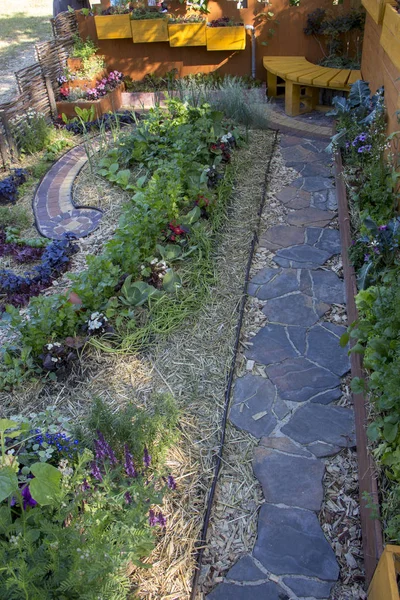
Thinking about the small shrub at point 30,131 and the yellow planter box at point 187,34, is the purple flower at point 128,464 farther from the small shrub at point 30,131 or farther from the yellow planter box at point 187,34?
the yellow planter box at point 187,34

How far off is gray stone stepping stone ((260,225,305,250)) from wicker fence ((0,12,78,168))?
11.5ft

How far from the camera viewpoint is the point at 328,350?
3.59 metres

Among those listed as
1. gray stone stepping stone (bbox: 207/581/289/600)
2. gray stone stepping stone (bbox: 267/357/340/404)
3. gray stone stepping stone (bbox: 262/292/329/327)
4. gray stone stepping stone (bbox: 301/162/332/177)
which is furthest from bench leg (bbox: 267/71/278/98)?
gray stone stepping stone (bbox: 207/581/289/600)

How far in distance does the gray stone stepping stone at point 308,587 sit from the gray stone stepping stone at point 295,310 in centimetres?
188

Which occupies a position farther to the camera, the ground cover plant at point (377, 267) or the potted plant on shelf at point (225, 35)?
the potted plant on shelf at point (225, 35)

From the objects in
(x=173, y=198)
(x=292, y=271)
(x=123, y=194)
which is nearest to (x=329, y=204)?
(x=292, y=271)

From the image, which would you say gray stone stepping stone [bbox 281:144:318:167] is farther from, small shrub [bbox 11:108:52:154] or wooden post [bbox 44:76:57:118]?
wooden post [bbox 44:76:57:118]

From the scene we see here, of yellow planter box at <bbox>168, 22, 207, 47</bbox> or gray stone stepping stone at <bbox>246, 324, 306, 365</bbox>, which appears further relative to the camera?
yellow planter box at <bbox>168, 22, 207, 47</bbox>

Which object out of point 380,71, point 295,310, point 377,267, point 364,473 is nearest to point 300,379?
point 295,310

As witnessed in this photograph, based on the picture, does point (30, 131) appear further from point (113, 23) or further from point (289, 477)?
point (289, 477)

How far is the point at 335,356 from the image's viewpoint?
3.54 meters

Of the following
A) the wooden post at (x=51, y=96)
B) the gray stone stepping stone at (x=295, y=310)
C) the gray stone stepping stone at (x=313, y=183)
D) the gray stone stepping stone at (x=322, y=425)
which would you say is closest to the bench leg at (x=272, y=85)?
the gray stone stepping stone at (x=313, y=183)

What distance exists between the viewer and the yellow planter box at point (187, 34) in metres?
8.01

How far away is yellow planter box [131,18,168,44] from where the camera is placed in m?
8.12
